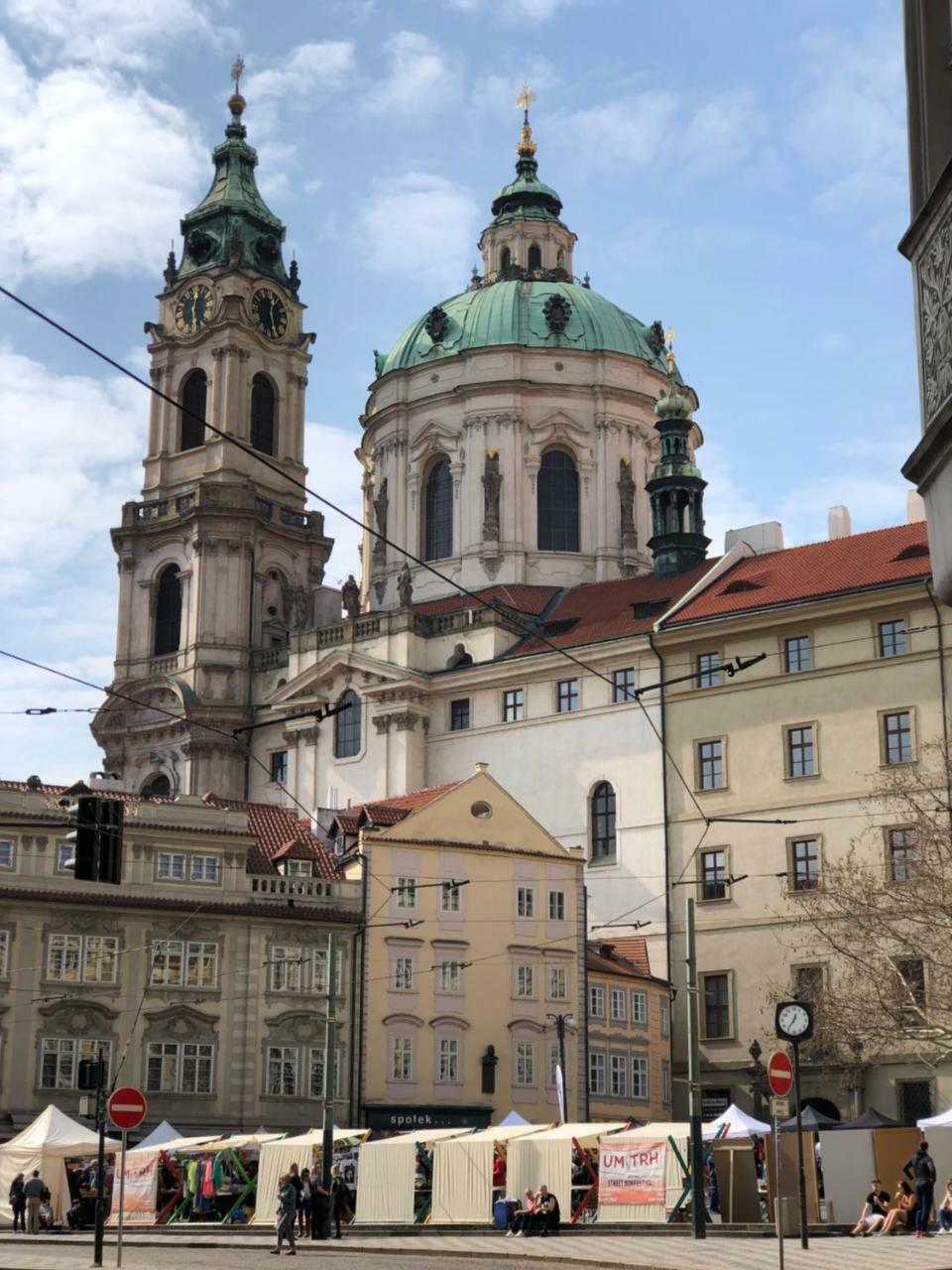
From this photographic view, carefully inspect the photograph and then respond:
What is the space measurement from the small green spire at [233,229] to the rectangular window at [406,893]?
36.0 meters

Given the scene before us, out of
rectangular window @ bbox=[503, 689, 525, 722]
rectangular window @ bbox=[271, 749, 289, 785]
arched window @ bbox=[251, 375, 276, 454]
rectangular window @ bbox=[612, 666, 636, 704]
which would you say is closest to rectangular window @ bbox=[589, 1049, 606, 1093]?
rectangular window @ bbox=[612, 666, 636, 704]

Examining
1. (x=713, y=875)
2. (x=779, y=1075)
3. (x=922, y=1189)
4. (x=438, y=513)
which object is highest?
(x=438, y=513)

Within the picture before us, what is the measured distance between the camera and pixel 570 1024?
5362 cm

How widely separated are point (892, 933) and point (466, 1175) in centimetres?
1095

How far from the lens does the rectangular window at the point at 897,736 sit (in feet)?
184

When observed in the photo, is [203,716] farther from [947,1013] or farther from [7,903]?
[947,1013]

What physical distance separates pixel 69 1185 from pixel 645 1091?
22.0 meters

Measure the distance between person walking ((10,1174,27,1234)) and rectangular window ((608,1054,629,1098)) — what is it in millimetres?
22145

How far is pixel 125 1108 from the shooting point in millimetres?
24031

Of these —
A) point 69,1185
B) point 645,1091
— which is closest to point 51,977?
point 69,1185

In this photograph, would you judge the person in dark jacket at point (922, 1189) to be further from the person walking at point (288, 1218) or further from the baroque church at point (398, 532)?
the baroque church at point (398, 532)

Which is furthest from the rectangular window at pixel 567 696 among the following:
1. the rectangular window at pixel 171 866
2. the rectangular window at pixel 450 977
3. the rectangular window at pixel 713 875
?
the rectangular window at pixel 171 866

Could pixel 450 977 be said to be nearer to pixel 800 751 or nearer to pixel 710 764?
pixel 710 764

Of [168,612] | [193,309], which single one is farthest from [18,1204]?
[193,309]
